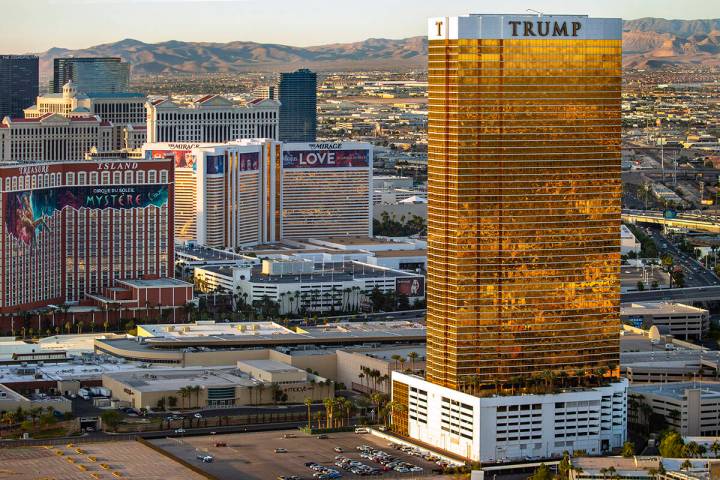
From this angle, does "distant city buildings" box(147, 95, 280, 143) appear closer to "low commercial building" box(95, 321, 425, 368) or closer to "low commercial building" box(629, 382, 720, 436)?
"low commercial building" box(95, 321, 425, 368)

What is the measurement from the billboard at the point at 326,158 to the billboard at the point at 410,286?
22.5m

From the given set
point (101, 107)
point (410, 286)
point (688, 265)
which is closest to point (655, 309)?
point (410, 286)

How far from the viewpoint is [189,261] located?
445ft

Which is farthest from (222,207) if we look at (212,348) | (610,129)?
(610,129)

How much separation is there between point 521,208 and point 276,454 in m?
13.0

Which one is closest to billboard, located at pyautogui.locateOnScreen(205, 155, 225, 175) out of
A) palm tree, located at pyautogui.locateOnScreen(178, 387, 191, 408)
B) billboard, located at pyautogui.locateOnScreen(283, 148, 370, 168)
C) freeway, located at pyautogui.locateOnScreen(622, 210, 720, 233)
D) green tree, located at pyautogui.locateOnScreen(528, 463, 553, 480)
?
billboard, located at pyautogui.locateOnScreen(283, 148, 370, 168)

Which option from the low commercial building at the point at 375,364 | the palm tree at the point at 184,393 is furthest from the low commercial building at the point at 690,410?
the palm tree at the point at 184,393

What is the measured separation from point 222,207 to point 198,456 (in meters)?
63.7

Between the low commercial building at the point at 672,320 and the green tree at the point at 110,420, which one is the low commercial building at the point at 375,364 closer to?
the green tree at the point at 110,420

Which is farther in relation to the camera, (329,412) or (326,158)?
(326,158)

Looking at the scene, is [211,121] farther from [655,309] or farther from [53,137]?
[655,309]

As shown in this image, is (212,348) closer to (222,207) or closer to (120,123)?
(222,207)

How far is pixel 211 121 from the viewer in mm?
178375

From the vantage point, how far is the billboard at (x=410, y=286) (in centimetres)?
12925
